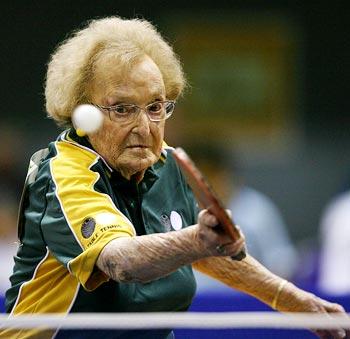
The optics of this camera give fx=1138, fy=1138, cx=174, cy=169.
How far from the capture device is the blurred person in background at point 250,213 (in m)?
5.94

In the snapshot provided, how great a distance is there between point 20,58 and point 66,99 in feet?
16.7

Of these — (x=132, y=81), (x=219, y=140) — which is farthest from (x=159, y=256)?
(x=219, y=140)

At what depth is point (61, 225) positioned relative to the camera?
2.77m

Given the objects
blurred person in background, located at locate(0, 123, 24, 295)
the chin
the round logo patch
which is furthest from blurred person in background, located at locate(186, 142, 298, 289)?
the round logo patch

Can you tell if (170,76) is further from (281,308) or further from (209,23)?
(209,23)

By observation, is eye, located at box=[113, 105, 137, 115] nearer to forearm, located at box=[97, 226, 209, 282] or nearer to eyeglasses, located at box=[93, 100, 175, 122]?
eyeglasses, located at box=[93, 100, 175, 122]

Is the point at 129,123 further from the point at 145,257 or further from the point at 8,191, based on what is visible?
the point at 8,191

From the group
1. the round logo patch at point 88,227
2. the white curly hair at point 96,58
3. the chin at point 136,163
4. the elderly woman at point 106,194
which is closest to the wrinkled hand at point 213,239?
the elderly woman at point 106,194

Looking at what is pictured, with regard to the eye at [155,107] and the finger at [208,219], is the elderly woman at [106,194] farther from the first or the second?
the finger at [208,219]

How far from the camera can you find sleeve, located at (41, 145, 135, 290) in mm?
2674

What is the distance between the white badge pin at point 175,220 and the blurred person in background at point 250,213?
8.27 feet

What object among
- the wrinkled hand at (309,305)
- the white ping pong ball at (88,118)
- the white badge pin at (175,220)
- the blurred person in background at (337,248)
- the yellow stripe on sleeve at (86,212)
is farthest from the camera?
the blurred person in background at (337,248)

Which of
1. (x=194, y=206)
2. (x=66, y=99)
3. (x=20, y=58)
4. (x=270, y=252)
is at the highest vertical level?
(x=66, y=99)

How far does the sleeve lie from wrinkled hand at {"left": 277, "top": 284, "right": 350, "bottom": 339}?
58cm
